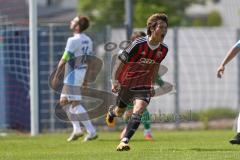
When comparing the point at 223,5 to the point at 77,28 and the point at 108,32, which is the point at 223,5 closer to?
the point at 108,32

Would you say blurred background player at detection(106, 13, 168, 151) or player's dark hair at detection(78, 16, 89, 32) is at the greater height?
player's dark hair at detection(78, 16, 89, 32)

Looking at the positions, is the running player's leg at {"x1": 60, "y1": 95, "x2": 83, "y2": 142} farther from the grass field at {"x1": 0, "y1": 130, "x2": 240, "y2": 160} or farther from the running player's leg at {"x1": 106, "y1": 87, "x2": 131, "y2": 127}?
the running player's leg at {"x1": 106, "y1": 87, "x2": 131, "y2": 127}

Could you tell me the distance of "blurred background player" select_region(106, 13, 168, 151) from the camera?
10641mm

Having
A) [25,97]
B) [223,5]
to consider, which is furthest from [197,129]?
[223,5]

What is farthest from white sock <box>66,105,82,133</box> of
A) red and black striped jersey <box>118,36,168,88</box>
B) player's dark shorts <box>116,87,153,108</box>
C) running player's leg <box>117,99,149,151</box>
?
running player's leg <box>117,99,149,151</box>

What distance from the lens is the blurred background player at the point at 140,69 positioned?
10.6m

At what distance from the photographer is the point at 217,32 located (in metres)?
21.6

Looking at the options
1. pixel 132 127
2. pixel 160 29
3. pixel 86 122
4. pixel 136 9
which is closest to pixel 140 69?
pixel 160 29

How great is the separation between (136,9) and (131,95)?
18.8m

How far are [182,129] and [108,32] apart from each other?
10.9 feet

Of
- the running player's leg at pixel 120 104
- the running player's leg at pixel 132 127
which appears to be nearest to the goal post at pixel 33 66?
the running player's leg at pixel 120 104

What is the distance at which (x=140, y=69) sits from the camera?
11.4 meters

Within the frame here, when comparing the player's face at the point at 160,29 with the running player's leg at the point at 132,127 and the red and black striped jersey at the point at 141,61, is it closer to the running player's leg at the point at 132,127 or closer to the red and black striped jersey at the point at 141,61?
the red and black striped jersey at the point at 141,61

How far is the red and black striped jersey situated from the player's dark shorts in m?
0.07
